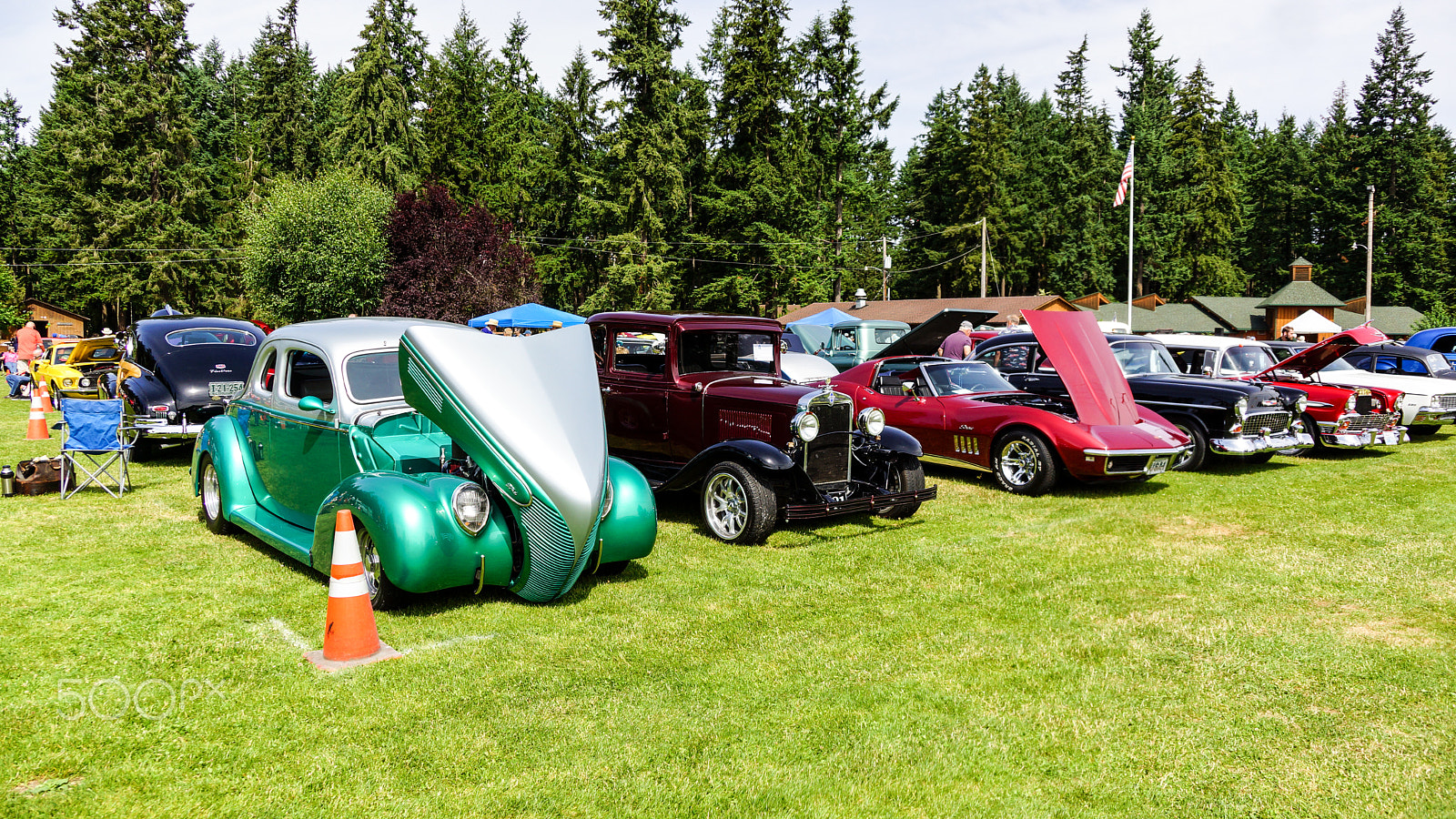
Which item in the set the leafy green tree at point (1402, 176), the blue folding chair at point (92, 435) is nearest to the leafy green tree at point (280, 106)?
the blue folding chair at point (92, 435)

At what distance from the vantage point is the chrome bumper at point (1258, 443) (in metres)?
11.4

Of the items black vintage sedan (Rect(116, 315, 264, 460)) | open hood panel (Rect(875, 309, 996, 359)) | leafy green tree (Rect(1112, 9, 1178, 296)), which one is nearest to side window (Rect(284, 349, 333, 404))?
black vintage sedan (Rect(116, 315, 264, 460))

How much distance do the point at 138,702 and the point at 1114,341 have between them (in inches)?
515

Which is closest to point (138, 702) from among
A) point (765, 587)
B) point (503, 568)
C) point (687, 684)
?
point (503, 568)

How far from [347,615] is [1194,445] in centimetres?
1067

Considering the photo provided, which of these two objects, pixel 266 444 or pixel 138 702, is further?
pixel 266 444

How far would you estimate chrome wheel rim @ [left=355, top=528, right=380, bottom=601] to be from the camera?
577 cm

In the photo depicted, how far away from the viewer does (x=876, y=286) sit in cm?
6094

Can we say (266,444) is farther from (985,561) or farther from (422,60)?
(422,60)

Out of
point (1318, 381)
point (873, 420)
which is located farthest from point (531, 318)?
point (1318, 381)

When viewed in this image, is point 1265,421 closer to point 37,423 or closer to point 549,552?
point 549,552

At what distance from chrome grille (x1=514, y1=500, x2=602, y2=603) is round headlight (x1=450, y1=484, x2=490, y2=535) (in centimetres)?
28

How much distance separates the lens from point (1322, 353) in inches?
535

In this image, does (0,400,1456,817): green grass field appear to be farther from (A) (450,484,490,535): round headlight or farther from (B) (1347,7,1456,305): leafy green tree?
(B) (1347,7,1456,305): leafy green tree
